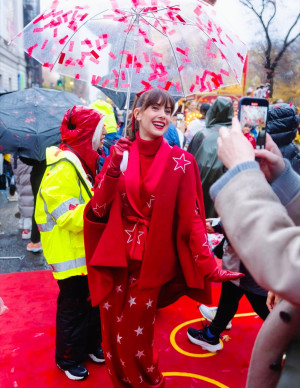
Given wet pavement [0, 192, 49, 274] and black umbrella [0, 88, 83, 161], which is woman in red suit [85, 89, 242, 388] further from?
wet pavement [0, 192, 49, 274]

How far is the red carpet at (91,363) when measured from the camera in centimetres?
277

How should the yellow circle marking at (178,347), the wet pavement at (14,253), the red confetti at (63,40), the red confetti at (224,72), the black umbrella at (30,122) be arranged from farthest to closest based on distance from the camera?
the wet pavement at (14,253) < the black umbrella at (30,122) < the yellow circle marking at (178,347) < the red confetti at (224,72) < the red confetti at (63,40)

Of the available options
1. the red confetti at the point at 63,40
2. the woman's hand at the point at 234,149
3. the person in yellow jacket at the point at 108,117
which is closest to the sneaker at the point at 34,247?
the person in yellow jacket at the point at 108,117

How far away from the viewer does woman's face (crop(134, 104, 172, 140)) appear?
2.25 meters

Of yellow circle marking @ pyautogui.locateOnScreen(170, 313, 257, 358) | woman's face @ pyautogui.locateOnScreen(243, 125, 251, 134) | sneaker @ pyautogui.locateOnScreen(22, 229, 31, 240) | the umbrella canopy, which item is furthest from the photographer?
Answer: sneaker @ pyautogui.locateOnScreen(22, 229, 31, 240)

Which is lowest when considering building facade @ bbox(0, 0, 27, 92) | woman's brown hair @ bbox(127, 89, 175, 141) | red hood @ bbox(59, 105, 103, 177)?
building facade @ bbox(0, 0, 27, 92)

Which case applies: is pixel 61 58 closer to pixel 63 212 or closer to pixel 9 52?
pixel 63 212

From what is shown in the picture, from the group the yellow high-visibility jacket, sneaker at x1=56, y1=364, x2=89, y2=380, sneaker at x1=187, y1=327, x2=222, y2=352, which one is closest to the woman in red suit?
the yellow high-visibility jacket

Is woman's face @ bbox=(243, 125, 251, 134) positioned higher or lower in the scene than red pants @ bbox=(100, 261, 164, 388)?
higher

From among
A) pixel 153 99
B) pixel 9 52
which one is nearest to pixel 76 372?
pixel 153 99

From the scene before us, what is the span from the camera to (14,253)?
5.27 metres

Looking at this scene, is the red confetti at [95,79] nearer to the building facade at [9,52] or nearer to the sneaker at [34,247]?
the sneaker at [34,247]

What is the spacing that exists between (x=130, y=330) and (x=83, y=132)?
4.72ft

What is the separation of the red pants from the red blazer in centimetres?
9
